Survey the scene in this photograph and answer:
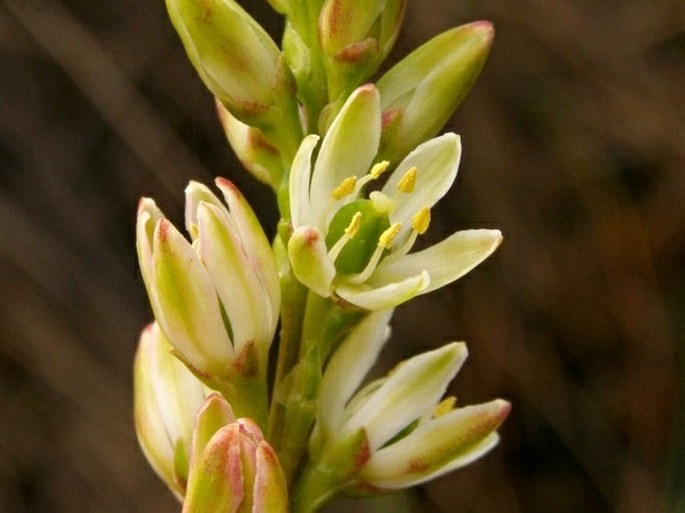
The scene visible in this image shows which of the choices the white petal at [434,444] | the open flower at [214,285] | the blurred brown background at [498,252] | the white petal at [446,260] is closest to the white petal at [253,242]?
the open flower at [214,285]

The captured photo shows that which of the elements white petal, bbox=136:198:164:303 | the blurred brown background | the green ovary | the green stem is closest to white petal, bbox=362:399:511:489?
the green stem

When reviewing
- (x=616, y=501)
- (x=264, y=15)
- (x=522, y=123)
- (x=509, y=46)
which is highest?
(x=264, y=15)

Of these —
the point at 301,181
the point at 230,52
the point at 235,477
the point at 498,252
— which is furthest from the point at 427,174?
the point at 498,252

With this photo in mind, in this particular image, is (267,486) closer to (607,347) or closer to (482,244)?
(482,244)

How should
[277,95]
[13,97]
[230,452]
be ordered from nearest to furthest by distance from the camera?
[230,452] < [277,95] < [13,97]

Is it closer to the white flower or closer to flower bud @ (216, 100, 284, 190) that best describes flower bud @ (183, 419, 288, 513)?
the white flower

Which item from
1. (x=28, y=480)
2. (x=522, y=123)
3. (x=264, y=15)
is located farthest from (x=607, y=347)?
(x=28, y=480)

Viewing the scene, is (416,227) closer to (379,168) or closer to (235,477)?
(379,168)
